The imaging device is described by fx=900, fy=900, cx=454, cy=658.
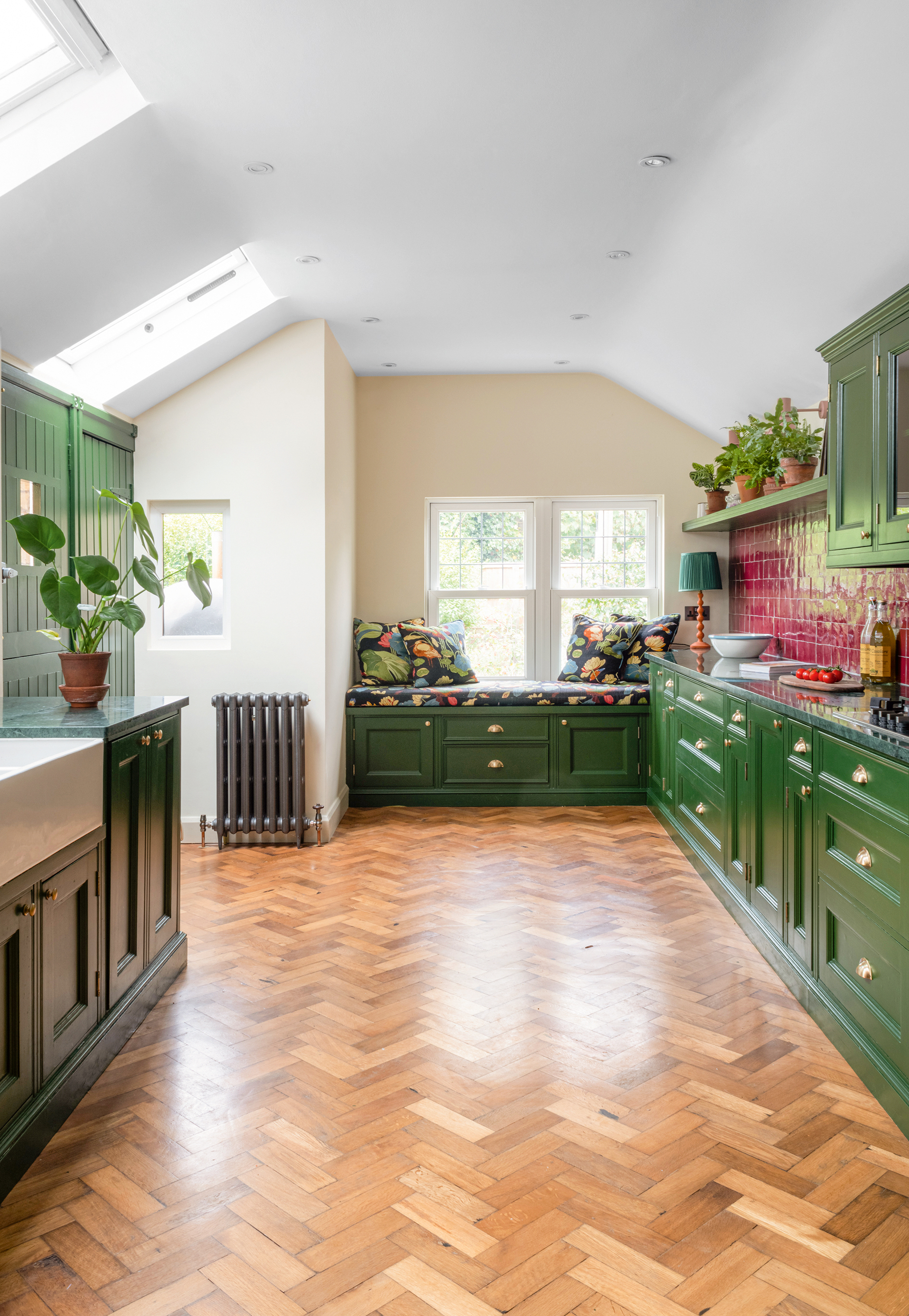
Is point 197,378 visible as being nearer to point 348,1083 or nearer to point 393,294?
point 393,294

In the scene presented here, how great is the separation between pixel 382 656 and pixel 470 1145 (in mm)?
3946

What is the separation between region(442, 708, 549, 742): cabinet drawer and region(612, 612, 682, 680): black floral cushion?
71 centimetres

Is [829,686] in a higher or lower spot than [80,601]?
lower

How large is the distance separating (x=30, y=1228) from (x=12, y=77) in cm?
298

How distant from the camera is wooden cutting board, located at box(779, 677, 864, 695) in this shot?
127 inches

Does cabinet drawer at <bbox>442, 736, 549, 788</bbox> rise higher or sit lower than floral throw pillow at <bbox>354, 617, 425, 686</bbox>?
lower

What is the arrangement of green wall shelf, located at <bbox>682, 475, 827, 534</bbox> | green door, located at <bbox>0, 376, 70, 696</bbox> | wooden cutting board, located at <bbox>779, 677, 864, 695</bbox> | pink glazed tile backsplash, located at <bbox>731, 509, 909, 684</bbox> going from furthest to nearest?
1. green wall shelf, located at <bbox>682, 475, 827, 534</bbox>
2. pink glazed tile backsplash, located at <bbox>731, 509, 909, 684</bbox>
3. green door, located at <bbox>0, 376, 70, 696</bbox>
4. wooden cutting board, located at <bbox>779, 677, 864, 695</bbox>

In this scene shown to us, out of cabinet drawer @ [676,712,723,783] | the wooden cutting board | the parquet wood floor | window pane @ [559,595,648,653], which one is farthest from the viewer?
window pane @ [559,595,648,653]

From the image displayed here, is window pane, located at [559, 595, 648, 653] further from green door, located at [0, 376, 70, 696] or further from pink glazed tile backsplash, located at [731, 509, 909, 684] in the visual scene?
green door, located at [0, 376, 70, 696]

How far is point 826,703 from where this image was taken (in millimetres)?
2928

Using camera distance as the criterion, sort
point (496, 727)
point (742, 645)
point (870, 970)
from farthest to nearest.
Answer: point (496, 727), point (742, 645), point (870, 970)

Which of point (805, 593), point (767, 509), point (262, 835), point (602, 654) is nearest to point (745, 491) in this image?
point (767, 509)

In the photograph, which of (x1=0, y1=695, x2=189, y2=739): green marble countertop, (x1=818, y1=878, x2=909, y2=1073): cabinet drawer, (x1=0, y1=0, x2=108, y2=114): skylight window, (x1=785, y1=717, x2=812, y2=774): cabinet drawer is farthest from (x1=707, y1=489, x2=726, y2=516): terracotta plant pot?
(x1=0, y1=0, x2=108, y2=114): skylight window

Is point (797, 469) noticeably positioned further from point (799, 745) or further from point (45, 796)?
point (45, 796)
